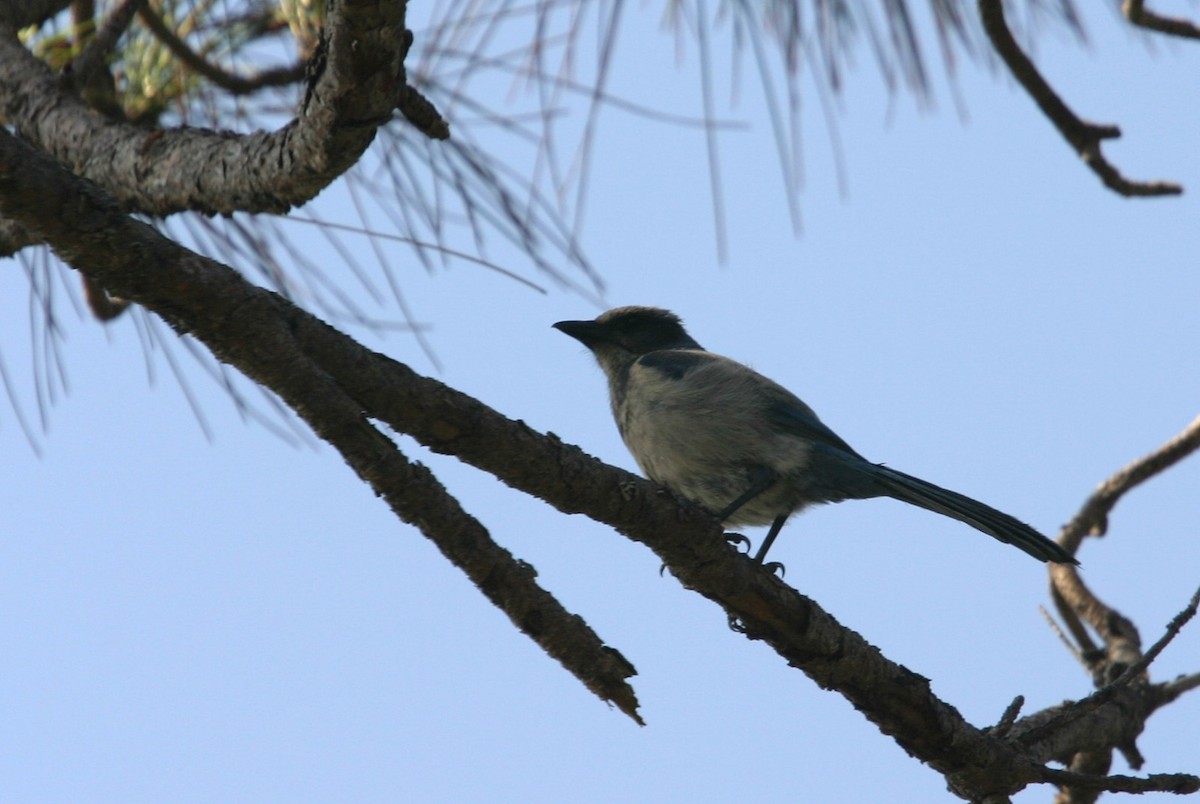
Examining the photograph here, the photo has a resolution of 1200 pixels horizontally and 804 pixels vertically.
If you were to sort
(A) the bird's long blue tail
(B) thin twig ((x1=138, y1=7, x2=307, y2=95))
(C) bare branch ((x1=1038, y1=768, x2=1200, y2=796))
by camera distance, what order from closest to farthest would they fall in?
(C) bare branch ((x1=1038, y1=768, x2=1200, y2=796)) < (B) thin twig ((x1=138, y1=7, x2=307, y2=95)) < (A) the bird's long blue tail

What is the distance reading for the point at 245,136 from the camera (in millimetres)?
2945

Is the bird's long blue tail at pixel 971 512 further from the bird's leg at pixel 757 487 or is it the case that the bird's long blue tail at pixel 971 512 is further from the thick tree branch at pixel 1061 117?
the thick tree branch at pixel 1061 117

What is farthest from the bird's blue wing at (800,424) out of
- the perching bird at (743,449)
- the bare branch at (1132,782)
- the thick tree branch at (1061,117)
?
the bare branch at (1132,782)

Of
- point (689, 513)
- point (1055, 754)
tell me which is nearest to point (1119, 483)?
point (1055, 754)

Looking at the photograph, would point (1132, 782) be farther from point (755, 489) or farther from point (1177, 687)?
point (755, 489)

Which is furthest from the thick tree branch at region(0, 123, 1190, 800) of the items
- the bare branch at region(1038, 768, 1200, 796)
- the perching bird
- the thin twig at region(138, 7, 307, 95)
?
the thin twig at region(138, 7, 307, 95)

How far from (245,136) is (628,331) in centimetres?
237

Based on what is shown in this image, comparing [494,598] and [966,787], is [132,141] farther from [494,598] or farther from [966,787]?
[966,787]

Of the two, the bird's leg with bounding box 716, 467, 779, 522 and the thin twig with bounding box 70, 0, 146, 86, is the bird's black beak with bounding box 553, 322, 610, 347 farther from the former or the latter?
the thin twig with bounding box 70, 0, 146, 86

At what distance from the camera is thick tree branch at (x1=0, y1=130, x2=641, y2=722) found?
184 cm

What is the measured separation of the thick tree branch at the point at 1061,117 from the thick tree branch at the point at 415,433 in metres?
1.65

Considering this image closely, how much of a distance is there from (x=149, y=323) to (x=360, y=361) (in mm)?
2126

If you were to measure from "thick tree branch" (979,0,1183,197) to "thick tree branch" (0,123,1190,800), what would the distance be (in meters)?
1.65

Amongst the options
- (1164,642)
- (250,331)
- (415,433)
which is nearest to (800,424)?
(1164,642)
